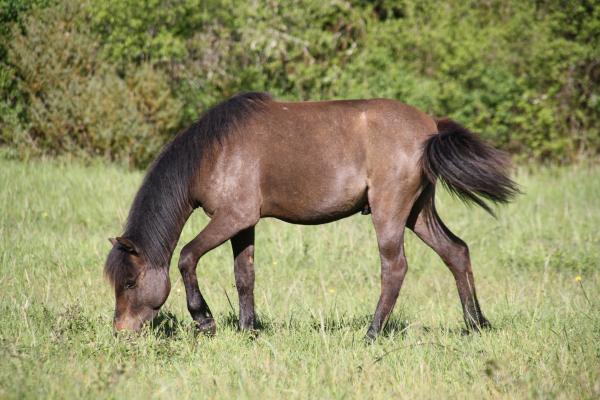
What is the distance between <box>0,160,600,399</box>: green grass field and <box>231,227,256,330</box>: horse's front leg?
17 cm

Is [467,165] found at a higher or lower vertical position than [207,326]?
higher

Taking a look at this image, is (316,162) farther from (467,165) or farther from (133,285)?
(133,285)

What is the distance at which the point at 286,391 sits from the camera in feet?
14.8

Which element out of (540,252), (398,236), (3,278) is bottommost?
(540,252)

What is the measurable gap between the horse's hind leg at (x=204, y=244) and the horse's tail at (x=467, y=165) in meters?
1.47

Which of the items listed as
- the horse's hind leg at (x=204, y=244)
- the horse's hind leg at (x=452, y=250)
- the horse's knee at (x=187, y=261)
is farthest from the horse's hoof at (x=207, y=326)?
the horse's hind leg at (x=452, y=250)

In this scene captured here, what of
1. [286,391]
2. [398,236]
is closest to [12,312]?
[286,391]

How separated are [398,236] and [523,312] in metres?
1.48

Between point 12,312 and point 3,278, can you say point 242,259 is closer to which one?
point 12,312

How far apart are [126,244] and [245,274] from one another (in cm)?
110

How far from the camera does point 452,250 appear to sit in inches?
253

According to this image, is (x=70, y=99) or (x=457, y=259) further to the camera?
(x=70, y=99)

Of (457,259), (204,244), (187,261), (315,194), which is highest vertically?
(315,194)

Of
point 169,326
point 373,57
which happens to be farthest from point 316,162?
point 373,57
